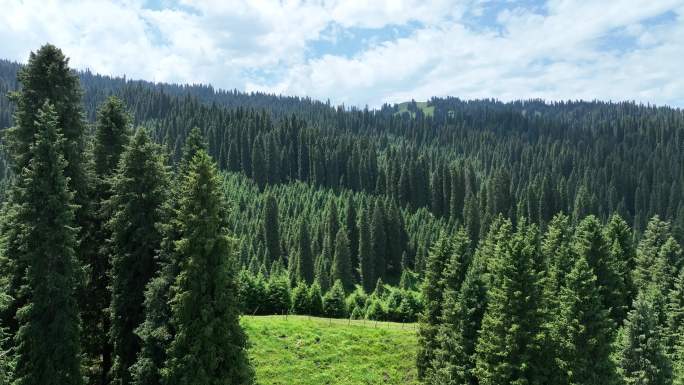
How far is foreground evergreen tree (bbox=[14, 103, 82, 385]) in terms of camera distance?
80.1 ft

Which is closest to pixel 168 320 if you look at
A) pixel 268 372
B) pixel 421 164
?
pixel 268 372

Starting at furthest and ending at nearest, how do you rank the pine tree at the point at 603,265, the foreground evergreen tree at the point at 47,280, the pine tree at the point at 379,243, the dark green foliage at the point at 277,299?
the pine tree at the point at 379,243 < the dark green foliage at the point at 277,299 < the pine tree at the point at 603,265 < the foreground evergreen tree at the point at 47,280

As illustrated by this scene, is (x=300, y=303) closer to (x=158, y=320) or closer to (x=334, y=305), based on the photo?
(x=334, y=305)

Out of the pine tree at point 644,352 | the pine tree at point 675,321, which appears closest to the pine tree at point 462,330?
the pine tree at point 644,352

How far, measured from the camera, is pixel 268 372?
50.3 metres

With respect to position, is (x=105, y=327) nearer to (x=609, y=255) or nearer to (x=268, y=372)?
(x=268, y=372)

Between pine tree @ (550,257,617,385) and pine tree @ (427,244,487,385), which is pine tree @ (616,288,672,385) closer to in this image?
pine tree @ (550,257,617,385)

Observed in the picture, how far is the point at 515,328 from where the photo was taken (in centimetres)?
3184

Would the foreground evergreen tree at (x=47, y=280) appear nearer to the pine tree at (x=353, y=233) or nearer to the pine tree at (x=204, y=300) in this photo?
the pine tree at (x=204, y=300)

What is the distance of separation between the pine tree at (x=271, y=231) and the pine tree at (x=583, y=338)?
305 ft

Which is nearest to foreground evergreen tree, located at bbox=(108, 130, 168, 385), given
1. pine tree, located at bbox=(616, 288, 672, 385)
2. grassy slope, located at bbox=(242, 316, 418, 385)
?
grassy slope, located at bbox=(242, 316, 418, 385)

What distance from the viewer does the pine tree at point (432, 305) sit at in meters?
46.4

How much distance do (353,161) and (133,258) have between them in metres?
153

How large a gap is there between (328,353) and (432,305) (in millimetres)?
14321
